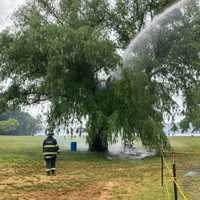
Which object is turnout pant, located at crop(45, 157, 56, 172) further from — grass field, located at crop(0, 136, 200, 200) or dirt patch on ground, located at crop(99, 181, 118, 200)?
dirt patch on ground, located at crop(99, 181, 118, 200)

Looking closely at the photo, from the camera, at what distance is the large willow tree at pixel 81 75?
2444 centimetres

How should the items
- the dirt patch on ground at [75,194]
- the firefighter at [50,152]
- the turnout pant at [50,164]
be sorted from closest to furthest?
1. the dirt patch on ground at [75,194]
2. the turnout pant at [50,164]
3. the firefighter at [50,152]

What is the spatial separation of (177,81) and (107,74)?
4.78 meters

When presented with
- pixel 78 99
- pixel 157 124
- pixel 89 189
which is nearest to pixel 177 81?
pixel 157 124

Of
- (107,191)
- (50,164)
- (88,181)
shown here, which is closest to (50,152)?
(50,164)

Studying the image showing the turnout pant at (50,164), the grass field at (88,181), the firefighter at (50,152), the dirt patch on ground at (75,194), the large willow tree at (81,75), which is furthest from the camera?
the large willow tree at (81,75)

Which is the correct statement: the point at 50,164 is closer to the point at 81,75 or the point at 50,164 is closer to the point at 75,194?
the point at 75,194

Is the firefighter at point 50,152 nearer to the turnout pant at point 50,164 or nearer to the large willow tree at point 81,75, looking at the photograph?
the turnout pant at point 50,164

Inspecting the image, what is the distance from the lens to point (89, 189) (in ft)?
47.1

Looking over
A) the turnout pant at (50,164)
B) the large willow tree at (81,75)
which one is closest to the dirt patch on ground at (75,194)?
the turnout pant at (50,164)

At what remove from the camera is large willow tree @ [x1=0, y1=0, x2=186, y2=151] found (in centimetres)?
2444

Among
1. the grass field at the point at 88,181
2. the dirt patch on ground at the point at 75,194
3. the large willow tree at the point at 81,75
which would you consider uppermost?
the large willow tree at the point at 81,75

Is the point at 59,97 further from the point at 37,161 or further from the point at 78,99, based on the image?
the point at 37,161

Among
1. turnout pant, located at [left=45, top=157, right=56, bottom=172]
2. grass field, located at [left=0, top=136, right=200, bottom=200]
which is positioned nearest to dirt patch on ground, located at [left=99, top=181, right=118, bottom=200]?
grass field, located at [left=0, top=136, right=200, bottom=200]
